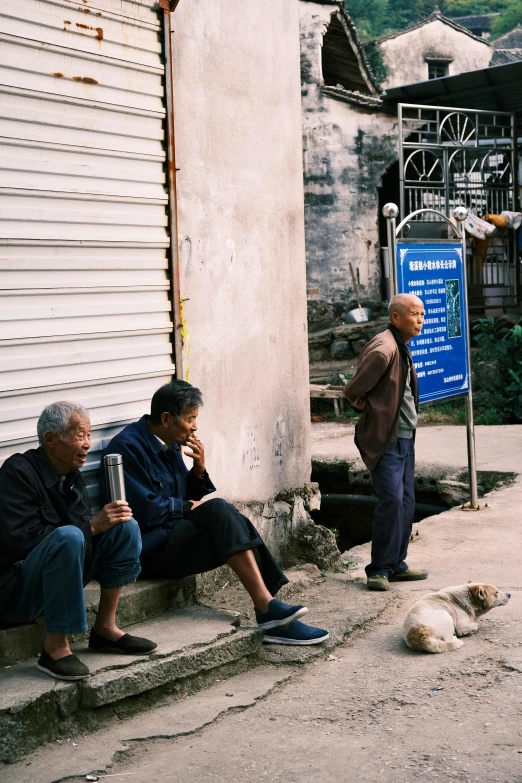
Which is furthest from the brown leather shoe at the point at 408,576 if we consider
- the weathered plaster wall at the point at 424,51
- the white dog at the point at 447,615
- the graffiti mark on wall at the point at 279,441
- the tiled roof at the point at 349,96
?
the weathered plaster wall at the point at 424,51

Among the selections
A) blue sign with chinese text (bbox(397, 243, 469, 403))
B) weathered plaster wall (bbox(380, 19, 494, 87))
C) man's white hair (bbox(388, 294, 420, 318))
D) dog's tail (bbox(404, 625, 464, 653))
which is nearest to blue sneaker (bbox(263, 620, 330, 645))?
dog's tail (bbox(404, 625, 464, 653))

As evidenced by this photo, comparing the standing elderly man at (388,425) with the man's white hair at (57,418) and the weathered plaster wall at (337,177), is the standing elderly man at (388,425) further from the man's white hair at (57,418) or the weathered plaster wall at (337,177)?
the weathered plaster wall at (337,177)

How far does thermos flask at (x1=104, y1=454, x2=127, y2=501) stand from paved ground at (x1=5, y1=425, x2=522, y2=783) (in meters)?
0.89

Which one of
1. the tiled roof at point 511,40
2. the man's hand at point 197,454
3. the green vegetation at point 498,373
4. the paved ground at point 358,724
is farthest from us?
the tiled roof at point 511,40

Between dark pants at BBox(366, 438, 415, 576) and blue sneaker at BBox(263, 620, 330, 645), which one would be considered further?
dark pants at BBox(366, 438, 415, 576)

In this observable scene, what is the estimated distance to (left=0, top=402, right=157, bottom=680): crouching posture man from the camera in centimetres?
359

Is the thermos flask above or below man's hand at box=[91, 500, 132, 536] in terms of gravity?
above

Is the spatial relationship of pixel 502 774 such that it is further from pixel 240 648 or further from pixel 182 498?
pixel 182 498

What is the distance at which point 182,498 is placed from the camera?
15.4ft

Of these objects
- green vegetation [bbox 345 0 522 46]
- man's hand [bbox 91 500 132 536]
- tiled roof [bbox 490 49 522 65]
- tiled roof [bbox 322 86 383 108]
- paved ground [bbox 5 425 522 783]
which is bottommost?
paved ground [bbox 5 425 522 783]

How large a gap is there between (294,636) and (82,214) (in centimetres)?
221

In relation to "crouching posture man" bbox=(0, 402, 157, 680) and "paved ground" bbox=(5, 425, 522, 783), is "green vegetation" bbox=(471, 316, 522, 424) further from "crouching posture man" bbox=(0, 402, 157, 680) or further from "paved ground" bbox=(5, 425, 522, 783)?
"crouching posture man" bbox=(0, 402, 157, 680)

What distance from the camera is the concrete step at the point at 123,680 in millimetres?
3418

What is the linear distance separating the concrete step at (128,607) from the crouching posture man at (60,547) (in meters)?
0.09
